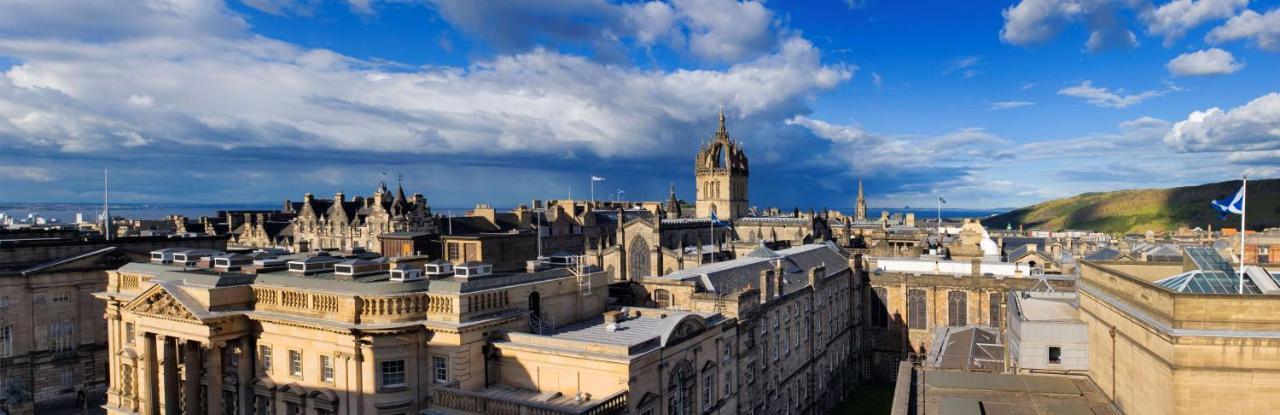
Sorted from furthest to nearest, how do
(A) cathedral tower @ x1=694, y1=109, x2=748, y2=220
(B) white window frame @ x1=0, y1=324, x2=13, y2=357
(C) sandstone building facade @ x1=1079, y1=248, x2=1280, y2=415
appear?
(A) cathedral tower @ x1=694, y1=109, x2=748, y2=220 < (B) white window frame @ x1=0, y1=324, x2=13, y2=357 < (C) sandstone building facade @ x1=1079, y1=248, x2=1280, y2=415

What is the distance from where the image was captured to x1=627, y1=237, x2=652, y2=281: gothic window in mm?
75688

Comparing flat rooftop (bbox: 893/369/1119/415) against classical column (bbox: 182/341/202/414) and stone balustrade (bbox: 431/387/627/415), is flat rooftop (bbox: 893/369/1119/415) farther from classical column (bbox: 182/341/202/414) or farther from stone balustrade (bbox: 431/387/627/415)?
classical column (bbox: 182/341/202/414)

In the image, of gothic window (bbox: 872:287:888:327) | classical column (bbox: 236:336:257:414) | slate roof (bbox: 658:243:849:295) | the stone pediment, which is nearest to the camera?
the stone pediment

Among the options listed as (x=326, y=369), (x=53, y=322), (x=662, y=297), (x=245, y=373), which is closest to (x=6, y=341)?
(x=53, y=322)

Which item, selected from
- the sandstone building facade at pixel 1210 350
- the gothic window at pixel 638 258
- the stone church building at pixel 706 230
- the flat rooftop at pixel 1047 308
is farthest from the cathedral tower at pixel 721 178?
the sandstone building facade at pixel 1210 350

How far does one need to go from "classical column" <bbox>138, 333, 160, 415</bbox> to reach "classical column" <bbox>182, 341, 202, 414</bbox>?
3228 mm

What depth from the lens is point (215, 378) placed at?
32156mm

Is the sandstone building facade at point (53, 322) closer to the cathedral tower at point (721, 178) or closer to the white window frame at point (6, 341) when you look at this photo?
the white window frame at point (6, 341)

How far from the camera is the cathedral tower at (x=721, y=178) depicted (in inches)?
4685

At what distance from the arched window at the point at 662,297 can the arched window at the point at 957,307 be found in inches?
1490

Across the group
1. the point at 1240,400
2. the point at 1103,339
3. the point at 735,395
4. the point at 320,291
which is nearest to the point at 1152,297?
the point at 1240,400

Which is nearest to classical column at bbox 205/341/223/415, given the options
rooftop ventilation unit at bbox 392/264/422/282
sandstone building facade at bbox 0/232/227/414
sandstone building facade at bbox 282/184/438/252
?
rooftop ventilation unit at bbox 392/264/422/282

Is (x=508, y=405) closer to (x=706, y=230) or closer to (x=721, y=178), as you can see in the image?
(x=706, y=230)

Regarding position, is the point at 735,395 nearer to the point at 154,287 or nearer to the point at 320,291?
the point at 320,291
